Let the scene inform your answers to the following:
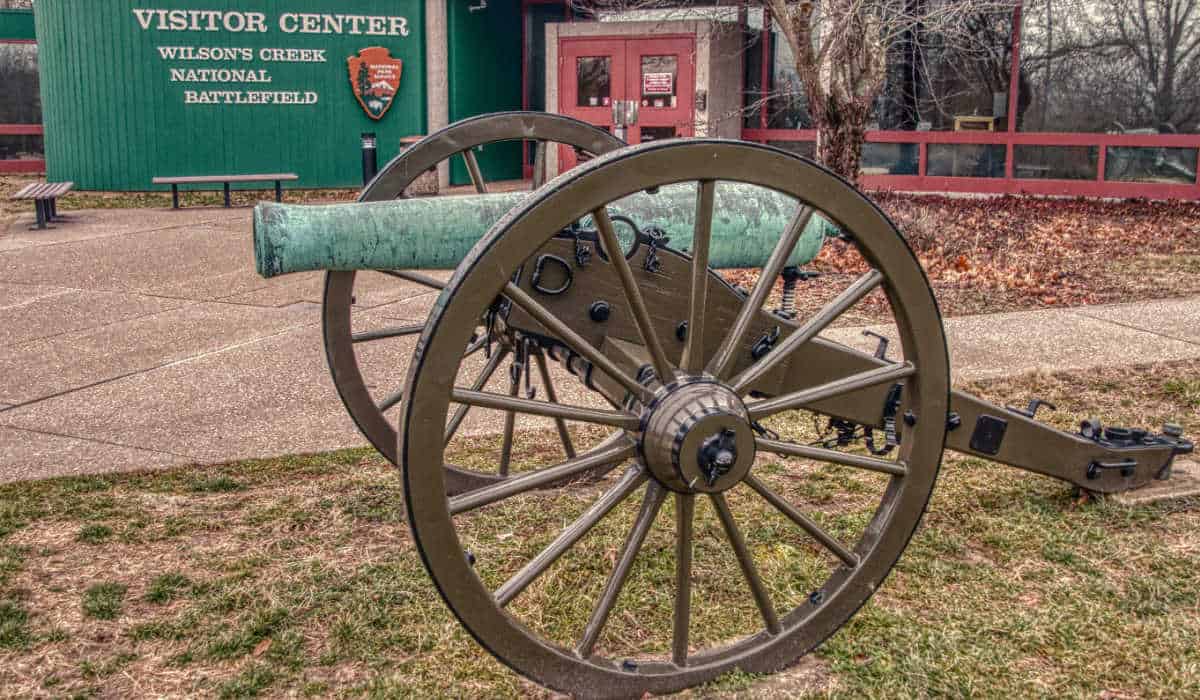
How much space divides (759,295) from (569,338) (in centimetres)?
50

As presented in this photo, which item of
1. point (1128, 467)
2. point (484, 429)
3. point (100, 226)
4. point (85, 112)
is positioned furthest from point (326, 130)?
point (1128, 467)

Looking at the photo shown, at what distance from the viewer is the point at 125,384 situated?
584cm

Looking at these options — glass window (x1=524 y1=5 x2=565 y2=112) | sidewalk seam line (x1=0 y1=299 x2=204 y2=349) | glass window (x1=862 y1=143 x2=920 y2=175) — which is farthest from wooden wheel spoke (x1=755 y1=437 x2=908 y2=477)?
glass window (x1=524 y1=5 x2=565 y2=112)

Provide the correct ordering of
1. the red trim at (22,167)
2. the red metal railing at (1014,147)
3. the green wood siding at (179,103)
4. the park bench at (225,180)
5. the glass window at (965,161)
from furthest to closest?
1. the red trim at (22,167)
2. the glass window at (965,161)
3. the green wood siding at (179,103)
4. the red metal railing at (1014,147)
5. the park bench at (225,180)

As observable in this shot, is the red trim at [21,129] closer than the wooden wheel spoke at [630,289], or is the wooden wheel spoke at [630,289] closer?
the wooden wheel spoke at [630,289]

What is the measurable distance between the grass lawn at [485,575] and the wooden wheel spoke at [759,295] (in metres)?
0.79

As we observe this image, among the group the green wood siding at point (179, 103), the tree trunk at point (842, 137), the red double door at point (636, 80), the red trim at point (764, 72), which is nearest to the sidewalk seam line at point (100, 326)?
the tree trunk at point (842, 137)

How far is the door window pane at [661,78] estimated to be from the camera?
16688 millimetres

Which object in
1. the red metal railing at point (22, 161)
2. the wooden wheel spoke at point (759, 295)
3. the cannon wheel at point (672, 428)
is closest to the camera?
the cannon wheel at point (672, 428)

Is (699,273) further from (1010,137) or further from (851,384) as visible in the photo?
(1010,137)

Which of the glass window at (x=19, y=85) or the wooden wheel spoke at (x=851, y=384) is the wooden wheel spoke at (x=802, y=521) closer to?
the wooden wheel spoke at (x=851, y=384)

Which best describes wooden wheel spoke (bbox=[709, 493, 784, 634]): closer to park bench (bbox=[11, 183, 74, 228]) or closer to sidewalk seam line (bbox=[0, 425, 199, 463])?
sidewalk seam line (bbox=[0, 425, 199, 463])

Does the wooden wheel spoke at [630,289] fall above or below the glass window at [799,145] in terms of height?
below

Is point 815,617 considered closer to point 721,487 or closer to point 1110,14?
point 721,487
